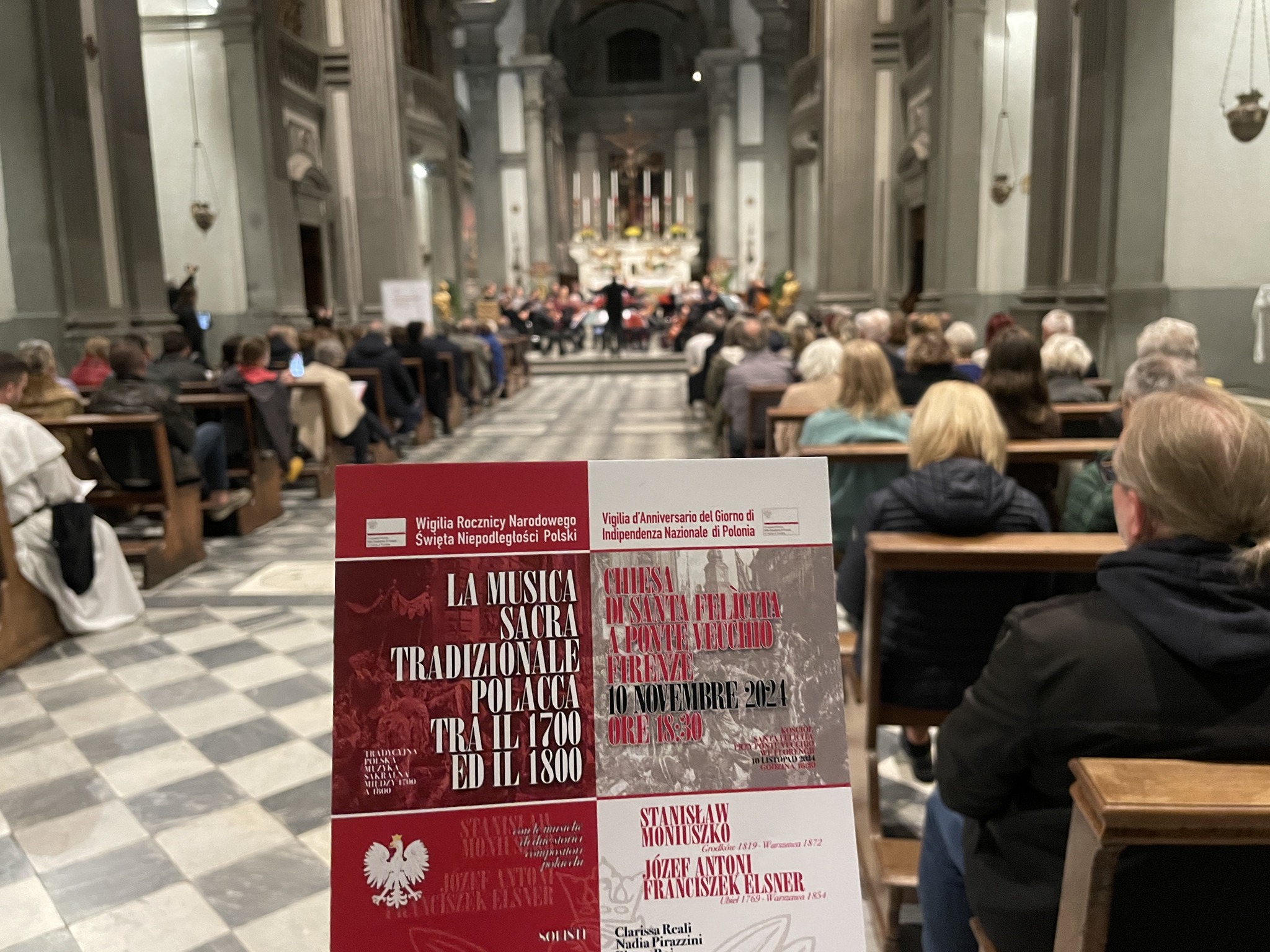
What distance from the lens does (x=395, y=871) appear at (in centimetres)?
114

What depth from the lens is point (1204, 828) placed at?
1007 mm

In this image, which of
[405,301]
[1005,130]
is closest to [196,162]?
[405,301]

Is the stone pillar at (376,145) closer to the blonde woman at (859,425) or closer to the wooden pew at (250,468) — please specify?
the wooden pew at (250,468)

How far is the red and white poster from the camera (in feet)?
3.77

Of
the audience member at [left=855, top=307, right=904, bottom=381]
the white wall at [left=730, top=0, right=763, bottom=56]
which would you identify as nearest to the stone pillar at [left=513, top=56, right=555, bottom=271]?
the white wall at [left=730, top=0, right=763, bottom=56]

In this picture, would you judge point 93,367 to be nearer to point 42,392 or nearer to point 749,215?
point 42,392

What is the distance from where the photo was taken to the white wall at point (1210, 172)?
6211 mm

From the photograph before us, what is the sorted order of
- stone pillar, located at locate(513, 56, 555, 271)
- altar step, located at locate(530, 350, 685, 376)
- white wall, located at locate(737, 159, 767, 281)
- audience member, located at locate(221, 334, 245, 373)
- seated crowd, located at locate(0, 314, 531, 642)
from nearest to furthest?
seated crowd, located at locate(0, 314, 531, 642), audience member, located at locate(221, 334, 245, 373), altar step, located at locate(530, 350, 685, 376), stone pillar, located at locate(513, 56, 555, 271), white wall, located at locate(737, 159, 767, 281)

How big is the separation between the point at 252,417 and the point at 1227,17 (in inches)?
278

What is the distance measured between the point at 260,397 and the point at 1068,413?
502 cm

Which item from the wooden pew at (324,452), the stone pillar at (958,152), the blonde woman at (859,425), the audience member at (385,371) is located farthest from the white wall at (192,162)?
the blonde woman at (859,425)

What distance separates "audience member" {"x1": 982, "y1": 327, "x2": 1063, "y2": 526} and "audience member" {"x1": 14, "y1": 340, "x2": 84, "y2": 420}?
4739mm

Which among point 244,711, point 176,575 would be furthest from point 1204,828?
point 176,575

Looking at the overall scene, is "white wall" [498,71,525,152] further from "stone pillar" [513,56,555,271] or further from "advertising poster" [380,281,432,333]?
"advertising poster" [380,281,432,333]
